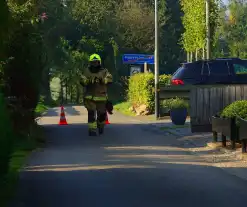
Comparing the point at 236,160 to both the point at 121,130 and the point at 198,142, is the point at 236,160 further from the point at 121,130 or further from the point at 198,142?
the point at 121,130

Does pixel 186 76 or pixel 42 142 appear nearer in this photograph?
pixel 42 142

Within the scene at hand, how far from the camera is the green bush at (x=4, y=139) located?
7.28 meters

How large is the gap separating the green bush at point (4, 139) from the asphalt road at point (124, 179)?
1.51 ft

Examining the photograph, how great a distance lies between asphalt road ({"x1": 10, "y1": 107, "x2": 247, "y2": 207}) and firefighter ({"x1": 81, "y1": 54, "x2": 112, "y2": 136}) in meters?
2.24

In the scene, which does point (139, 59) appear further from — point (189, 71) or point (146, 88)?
point (189, 71)

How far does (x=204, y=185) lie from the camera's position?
28.1ft

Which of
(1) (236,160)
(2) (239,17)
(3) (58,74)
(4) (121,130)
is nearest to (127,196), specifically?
(1) (236,160)

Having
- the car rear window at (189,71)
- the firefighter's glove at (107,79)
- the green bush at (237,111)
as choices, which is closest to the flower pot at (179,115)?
the car rear window at (189,71)

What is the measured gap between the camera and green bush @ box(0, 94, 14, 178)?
7277 mm

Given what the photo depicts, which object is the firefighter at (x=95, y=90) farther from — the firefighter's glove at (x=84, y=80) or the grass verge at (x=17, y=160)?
the grass verge at (x=17, y=160)

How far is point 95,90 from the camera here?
15938 millimetres

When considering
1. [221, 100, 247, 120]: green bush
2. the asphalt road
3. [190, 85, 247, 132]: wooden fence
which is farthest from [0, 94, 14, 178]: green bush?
[190, 85, 247, 132]: wooden fence

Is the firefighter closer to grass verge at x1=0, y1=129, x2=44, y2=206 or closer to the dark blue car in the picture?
grass verge at x1=0, y1=129, x2=44, y2=206

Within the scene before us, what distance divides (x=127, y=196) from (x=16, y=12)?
7.25m
